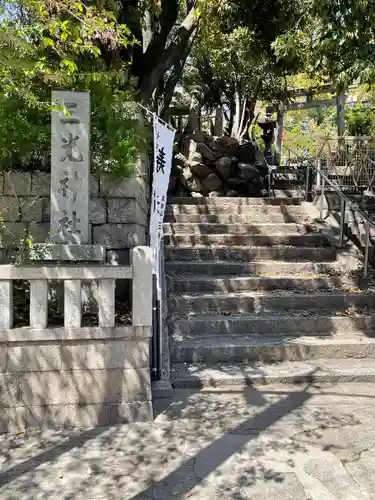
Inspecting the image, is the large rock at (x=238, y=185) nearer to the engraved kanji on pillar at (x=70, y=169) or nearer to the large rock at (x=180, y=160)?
the large rock at (x=180, y=160)

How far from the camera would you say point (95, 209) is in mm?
5191

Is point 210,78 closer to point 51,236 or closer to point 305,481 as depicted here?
point 51,236

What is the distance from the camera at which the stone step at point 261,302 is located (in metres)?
6.03

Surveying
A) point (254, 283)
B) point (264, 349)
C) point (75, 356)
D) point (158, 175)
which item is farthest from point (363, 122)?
point (75, 356)

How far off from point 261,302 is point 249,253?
1.38 meters

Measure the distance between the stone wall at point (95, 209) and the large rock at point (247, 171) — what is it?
7570 millimetres

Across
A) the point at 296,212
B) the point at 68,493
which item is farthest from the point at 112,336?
the point at 296,212

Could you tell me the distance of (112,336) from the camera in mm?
3846

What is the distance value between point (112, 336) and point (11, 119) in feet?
8.86

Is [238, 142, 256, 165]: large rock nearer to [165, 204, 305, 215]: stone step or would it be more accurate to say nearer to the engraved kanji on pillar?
[165, 204, 305, 215]: stone step

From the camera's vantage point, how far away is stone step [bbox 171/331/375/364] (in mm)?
5156

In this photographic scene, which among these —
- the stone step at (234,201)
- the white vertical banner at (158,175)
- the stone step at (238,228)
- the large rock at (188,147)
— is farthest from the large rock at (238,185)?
the white vertical banner at (158,175)

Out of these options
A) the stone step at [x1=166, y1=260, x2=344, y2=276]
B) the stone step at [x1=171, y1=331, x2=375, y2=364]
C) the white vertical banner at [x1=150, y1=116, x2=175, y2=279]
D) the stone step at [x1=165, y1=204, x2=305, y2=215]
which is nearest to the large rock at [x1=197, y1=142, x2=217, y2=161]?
the stone step at [x1=165, y1=204, x2=305, y2=215]

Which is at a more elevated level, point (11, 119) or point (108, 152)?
point (11, 119)
